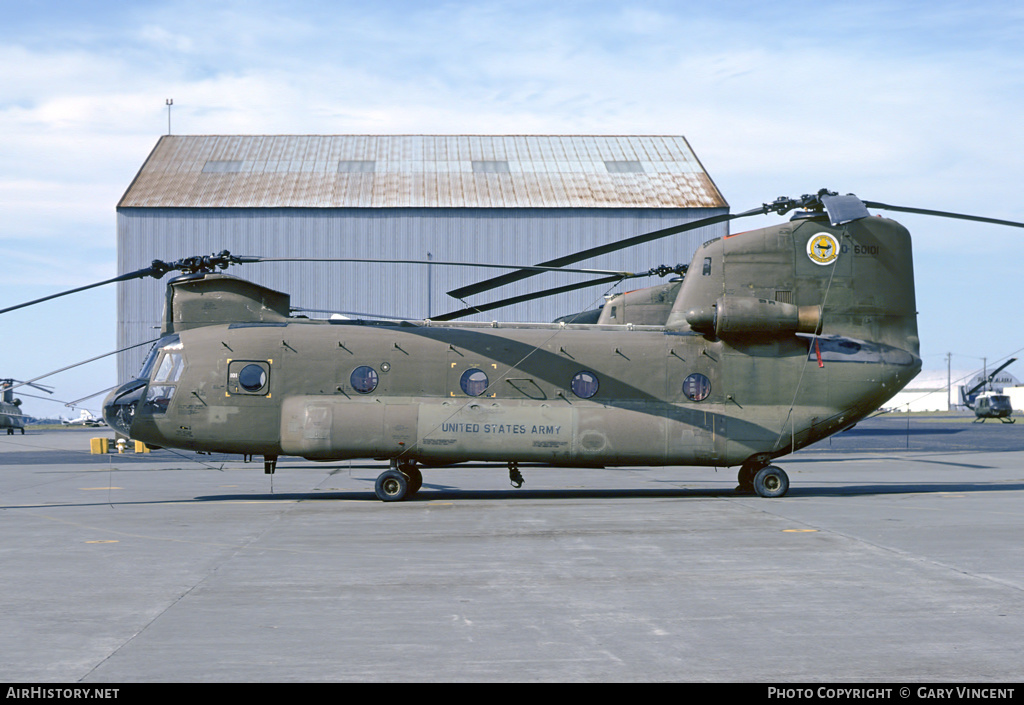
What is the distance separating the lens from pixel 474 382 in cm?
1767

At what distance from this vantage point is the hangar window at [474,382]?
17641 millimetres

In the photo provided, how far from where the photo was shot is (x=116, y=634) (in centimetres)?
681

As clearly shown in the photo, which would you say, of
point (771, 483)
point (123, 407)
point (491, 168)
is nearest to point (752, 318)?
point (771, 483)

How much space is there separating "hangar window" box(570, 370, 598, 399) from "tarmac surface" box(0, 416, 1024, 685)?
2.02m

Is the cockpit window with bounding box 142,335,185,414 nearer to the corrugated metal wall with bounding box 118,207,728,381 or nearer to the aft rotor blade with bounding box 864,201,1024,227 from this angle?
the aft rotor blade with bounding box 864,201,1024,227

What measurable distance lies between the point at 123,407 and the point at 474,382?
22.0ft

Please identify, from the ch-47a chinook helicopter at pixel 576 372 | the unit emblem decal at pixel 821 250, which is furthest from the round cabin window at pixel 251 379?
the unit emblem decal at pixel 821 250

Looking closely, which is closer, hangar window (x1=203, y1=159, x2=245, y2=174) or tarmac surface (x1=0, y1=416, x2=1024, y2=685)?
tarmac surface (x1=0, y1=416, x2=1024, y2=685)

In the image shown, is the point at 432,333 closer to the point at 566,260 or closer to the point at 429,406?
the point at 429,406

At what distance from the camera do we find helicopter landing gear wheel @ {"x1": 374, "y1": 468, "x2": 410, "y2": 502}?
677 inches

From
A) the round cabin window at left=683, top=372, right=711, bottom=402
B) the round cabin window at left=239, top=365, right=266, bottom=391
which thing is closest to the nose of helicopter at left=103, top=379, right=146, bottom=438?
the round cabin window at left=239, top=365, right=266, bottom=391

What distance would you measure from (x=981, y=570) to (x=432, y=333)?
11.1m

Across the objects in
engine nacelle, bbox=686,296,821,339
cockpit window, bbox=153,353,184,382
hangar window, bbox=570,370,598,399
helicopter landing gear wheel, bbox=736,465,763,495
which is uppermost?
engine nacelle, bbox=686,296,821,339
